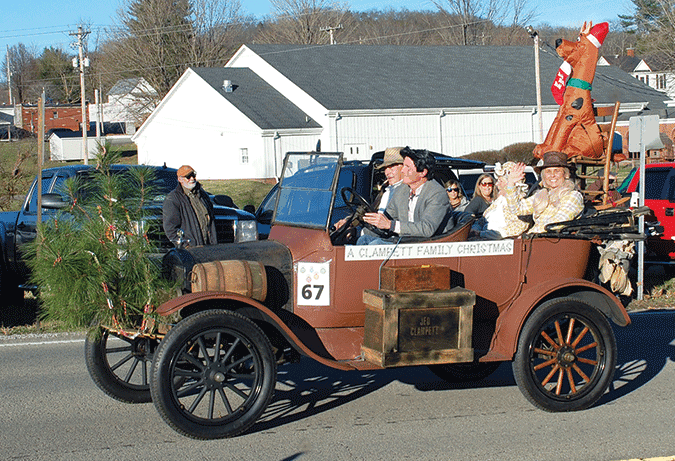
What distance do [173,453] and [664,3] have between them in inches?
1576

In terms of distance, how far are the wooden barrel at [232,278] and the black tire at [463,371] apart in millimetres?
2078

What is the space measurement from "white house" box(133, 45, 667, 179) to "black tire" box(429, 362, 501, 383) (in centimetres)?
3208

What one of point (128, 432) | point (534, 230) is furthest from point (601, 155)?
point (128, 432)

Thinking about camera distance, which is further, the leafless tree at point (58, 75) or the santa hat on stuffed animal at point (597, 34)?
the leafless tree at point (58, 75)

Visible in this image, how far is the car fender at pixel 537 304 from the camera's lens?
588 cm

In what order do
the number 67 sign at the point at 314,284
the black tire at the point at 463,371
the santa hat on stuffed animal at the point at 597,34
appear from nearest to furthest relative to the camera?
the number 67 sign at the point at 314,284 → the black tire at the point at 463,371 → the santa hat on stuffed animal at the point at 597,34

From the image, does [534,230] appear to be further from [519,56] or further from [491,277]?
[519,56]

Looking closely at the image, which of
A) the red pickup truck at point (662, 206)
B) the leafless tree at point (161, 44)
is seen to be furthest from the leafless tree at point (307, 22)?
the red pickup truck at point (662, 206)

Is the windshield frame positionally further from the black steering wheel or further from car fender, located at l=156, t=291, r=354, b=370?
car fender, located at l=156, t=291, r=354, b=370

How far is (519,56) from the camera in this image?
49094 millimetres

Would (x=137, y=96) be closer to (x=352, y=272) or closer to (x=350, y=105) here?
(x=350, y=105)

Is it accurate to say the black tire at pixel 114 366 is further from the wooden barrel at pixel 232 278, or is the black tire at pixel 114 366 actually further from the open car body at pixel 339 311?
the wooden barrel at pixel 232 278

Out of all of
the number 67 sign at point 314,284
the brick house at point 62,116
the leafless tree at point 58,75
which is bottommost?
the number 67 sign at point 314,284

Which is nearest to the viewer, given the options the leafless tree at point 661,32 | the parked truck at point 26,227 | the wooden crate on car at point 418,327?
the wooden crate on car at point 418,327
